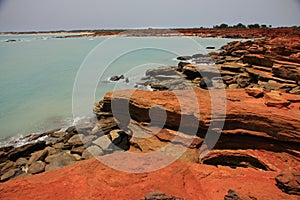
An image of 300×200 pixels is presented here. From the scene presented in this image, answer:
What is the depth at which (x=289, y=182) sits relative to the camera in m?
3.68

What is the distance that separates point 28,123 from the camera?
1052cm

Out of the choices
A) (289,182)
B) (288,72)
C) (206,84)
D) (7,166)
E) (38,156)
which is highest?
(288,72)

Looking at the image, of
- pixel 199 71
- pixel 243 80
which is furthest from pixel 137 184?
pixel 199 71

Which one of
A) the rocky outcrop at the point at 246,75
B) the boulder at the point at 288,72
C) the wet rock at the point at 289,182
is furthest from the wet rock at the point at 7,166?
the boulder at the point at 288,72

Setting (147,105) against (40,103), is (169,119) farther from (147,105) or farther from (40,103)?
(40,103)

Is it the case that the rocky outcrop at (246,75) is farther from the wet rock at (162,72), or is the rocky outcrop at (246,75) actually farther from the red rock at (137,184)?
the red rock at (137,184)

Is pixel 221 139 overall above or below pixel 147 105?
below

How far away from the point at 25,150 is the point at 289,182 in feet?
25.7

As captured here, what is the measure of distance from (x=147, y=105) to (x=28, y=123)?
6826mm

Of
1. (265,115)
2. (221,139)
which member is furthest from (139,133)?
(265,115)

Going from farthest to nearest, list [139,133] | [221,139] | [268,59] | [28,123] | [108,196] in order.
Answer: [268,59], [28,123], [139,133], [221,139], [108,196]

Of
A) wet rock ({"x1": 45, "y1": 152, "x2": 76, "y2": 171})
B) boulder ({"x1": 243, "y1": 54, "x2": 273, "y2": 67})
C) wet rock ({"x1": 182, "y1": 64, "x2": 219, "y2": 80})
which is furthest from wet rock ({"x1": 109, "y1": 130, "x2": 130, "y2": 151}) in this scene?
boulder ({"x1": 243, "y1": 54, "x2": 273, "y2": 67})

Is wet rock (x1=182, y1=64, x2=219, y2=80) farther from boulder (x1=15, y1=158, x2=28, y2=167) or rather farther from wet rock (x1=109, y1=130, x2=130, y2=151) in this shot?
boulder (x1=15, y1=158, x2=28, y2=167)

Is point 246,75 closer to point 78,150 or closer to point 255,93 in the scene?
point 255,93
